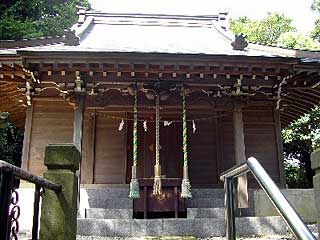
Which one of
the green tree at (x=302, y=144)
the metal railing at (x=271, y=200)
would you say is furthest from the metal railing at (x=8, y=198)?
the green tree at (x=302, y=144)

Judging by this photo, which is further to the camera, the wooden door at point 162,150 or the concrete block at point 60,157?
the wooden door at point 162,150

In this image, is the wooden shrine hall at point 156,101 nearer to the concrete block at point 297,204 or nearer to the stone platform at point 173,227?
the stone platform at point 173,227

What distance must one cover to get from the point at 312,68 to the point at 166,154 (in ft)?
14.1

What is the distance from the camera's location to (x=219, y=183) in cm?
937

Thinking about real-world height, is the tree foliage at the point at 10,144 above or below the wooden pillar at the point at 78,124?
above

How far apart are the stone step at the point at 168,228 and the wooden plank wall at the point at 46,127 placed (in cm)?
400

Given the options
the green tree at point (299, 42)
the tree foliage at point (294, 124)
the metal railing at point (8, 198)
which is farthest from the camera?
the green tree at point (299, 42)

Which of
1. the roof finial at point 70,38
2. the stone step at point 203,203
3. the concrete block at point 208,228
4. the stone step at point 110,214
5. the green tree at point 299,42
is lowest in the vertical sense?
the concrete block at point 208,228

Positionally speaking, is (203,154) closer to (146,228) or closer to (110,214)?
(110,214)

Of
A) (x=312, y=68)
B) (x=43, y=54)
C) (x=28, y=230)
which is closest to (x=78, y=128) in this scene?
(x=43, y=54)

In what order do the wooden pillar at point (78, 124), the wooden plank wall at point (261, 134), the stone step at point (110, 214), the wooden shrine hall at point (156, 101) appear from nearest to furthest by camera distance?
the stone step at point (110, 214) < the wooden shrine hall at point (156, 101) < the wooden pillar at point (78, 124) < the wooden plank wall at point (261, 134)

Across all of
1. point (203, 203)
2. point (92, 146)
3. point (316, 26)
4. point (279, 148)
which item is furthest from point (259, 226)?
point (316, 26)

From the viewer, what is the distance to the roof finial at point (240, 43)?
9.16 meters

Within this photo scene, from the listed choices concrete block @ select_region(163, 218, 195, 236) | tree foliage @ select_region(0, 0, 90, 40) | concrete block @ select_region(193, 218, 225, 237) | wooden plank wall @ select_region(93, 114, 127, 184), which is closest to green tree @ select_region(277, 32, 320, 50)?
tree foliage @ select_region(0, 0, 90, 40)
